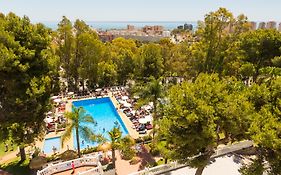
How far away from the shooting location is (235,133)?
11523mm

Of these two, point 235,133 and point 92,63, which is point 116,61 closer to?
point 92,63

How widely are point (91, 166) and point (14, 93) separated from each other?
7.27 metres

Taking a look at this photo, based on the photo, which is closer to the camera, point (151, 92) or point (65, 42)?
point (151, 92)

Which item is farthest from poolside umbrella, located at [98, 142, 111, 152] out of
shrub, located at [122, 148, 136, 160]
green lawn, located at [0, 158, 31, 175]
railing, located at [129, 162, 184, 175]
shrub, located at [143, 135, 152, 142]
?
green lawn, located at [0, 158, 31, 175]

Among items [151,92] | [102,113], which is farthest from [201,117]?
[102,113]

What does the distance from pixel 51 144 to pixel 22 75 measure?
32.7 ft

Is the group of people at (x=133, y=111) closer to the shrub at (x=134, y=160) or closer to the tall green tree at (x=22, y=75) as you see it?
the shrub at (x=134, y=160)

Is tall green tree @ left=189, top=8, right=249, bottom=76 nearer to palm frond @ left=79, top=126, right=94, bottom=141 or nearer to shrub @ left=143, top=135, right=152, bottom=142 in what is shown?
shrub @ left=143, top=135, right=152, bottom=142

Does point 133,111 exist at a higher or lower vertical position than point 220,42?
lower

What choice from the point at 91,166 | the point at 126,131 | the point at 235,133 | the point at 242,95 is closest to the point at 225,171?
the point at 235,133

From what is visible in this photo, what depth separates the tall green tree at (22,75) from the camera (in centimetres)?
1520

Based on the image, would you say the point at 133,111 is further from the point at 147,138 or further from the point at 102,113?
the point at 147,138

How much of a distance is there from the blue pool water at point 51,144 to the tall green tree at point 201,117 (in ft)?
46.9

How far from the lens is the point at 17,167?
1858cm
